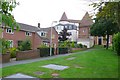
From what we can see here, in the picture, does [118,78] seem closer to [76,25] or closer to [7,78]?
[7,78]

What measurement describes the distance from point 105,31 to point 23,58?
22.8 metres

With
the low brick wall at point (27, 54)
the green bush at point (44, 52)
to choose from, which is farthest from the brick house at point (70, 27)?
the low brick wall at point (27, 54)

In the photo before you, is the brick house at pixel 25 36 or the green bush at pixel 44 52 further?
the brick house at pixel 25 36

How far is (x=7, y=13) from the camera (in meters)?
4.56

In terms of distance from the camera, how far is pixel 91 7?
983 cm

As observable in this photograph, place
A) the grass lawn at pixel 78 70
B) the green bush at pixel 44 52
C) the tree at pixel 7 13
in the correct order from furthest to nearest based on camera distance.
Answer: the green bush at pixel 44 52, the grass lawn at pixel 78 70, the tree at pixel 7 13

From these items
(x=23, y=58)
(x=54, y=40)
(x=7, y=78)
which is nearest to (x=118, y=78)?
(x=7, y=78)

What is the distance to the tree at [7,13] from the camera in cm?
433

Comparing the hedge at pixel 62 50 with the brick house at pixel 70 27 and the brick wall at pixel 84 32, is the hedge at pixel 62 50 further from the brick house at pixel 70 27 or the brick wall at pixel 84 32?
the brick house at pixel 70 27

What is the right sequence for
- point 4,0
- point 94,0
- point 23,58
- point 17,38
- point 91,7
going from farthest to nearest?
point 17,38, point 23,58, point 91,7, point 94,0, point 4,0

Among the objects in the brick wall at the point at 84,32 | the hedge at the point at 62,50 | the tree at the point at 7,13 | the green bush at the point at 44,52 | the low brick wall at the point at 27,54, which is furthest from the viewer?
the brick wall at the point at 84,32

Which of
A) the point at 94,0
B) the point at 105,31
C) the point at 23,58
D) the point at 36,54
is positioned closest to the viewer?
the point at 94,0

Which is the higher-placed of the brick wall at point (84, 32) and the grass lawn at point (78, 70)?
the brick wall at point (84, 32)

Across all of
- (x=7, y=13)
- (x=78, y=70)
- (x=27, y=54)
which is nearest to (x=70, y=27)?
(x=27, y=54)
